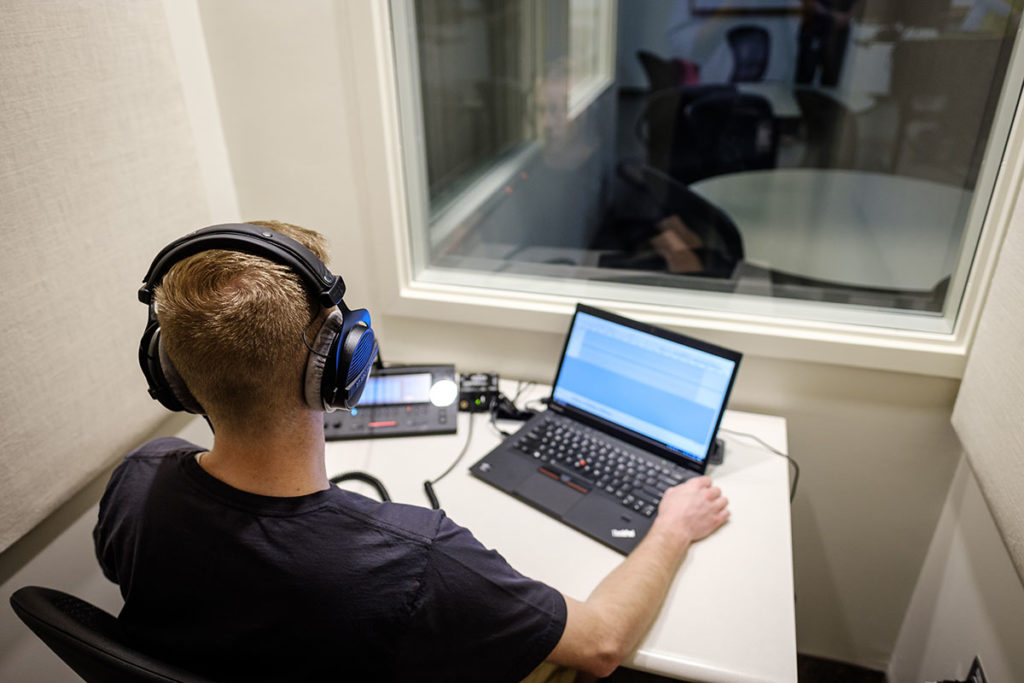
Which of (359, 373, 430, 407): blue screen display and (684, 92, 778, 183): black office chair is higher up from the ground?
(684, 92, 778, 183): black office chair

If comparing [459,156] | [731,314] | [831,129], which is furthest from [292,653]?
[831,129]

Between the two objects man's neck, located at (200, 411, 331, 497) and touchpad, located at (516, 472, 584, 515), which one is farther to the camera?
touchpad, located at (516, 472, 584, 515)

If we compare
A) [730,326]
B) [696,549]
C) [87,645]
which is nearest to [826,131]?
[730,326]

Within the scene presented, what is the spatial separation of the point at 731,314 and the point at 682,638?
682 millimetres

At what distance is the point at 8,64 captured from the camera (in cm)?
94

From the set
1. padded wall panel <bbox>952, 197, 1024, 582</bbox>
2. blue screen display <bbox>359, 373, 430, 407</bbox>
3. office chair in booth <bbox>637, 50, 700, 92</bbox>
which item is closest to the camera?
padded wall panel <bbox>952, 197, 1024, 582</bbox>

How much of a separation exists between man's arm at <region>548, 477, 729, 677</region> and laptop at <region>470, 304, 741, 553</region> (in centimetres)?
5

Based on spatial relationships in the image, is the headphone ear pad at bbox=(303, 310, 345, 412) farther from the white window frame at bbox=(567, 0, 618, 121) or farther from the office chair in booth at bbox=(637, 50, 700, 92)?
the office chair in booth at bbox=(637, 50, 700, 92)

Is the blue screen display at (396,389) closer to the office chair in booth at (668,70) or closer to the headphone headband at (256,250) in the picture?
the headphone headband at (256,250)

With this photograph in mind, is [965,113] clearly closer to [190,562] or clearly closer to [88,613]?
[190,562]

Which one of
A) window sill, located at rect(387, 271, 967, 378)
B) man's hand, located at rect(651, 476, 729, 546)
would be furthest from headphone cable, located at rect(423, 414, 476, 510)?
man's hand, located at rect(651, 476, 729, 546)

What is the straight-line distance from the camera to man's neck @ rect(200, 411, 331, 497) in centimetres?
73

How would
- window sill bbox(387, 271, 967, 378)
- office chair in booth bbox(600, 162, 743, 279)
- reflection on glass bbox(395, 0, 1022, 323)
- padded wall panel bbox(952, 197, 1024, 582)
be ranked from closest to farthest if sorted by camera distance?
padded wall panel bbox(952, 197, 1024, 582), window sill bbox(387, 271, 967, 378), reflection on glass bbox(395, 0, 1022, 323), office chair in booth bbox(600, 162, 743, 279)

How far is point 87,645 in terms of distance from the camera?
624 mm
